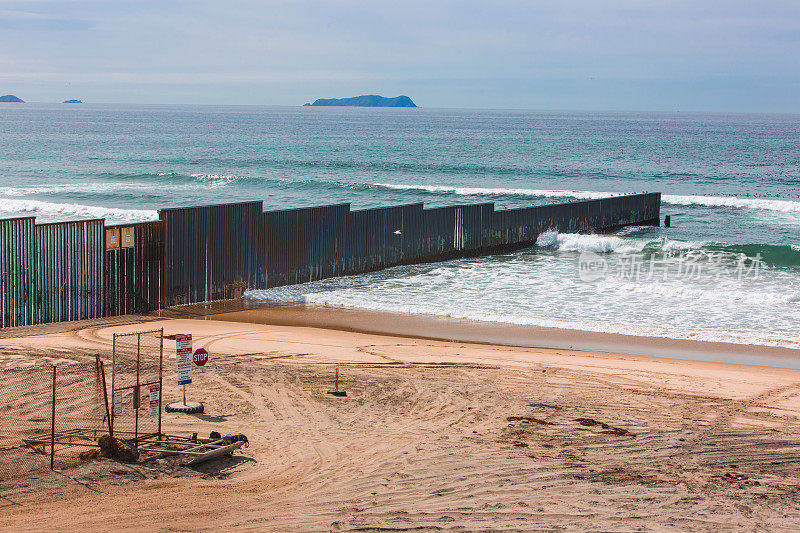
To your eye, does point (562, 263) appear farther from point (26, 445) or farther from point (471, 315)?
point (26, 445)

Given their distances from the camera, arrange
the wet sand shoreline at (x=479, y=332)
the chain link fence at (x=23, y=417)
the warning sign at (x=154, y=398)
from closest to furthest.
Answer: the chain link fence at (x=23, y=417)
the warning sign at (x=154, y=398)
the wet sand shoreline at (x=479, y=332)

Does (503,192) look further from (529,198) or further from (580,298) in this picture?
(580,298)

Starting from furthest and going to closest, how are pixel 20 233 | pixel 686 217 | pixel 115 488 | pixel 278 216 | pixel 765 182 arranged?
pixel 765 182 < pixel 686 217 < pixel 278 216 < pixel 20 233 < pixel 115 488

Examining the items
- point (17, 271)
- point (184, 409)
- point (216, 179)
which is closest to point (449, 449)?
point (184, 409)

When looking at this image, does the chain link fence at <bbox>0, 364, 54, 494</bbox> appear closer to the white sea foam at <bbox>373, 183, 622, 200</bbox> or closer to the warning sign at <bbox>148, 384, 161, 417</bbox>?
the warning sign at <bbox>148, 384, 161, 417</bbox>

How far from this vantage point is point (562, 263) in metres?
28.1

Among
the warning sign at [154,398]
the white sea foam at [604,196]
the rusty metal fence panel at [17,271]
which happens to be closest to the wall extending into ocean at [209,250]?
the rusty metal fence panel at [17,271]

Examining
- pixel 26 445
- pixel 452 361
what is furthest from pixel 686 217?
pixel 26 445

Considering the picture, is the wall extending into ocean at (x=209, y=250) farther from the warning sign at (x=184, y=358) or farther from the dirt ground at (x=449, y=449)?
the warning sign at (x=184, y=358)

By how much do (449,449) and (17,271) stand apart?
10627 millimetres

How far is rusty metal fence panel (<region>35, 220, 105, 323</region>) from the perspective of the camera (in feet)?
54.7

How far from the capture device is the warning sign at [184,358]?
10922 mm

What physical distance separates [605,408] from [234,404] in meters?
5.50

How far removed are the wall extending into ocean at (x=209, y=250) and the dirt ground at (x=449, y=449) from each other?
1824 mm
